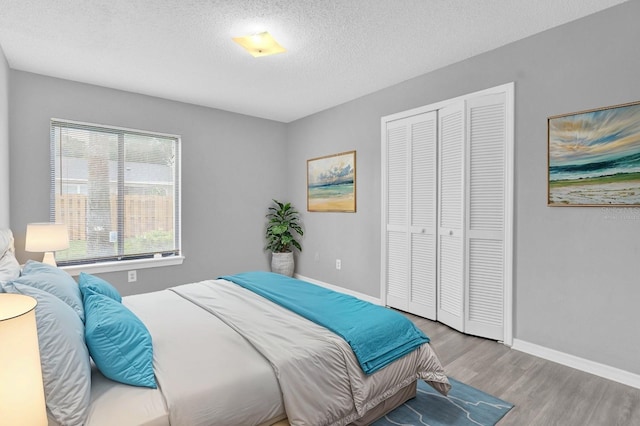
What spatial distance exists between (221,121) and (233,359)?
3.92 m

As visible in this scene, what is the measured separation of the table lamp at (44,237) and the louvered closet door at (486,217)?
3.85 m

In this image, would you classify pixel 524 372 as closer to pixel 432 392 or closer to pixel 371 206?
pixel 432 392

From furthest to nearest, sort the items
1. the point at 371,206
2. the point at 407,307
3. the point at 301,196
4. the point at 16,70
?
the point at 301,196, the point at 371,206, the point at 407,307, the point at 16,70

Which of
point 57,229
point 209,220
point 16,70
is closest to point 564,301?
point 209,220

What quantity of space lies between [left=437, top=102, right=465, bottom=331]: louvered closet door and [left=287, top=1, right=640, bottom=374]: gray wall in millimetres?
346

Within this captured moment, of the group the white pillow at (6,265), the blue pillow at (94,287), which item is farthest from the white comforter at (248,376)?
the white pillow at (6,265)

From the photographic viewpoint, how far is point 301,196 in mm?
5246

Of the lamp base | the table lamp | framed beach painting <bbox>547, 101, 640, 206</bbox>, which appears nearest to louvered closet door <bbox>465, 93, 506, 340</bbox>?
framed beach painting <bbox>547, 101, 640, 206</bbox>

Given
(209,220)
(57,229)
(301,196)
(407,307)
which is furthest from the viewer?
(301,196)

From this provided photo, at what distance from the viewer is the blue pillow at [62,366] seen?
116cm

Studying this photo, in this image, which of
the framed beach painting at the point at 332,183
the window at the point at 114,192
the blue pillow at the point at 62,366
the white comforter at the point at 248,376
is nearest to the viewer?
the blue pillow at the point at 62,366

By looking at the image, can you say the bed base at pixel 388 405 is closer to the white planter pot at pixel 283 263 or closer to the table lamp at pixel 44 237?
the table lamp at pixel 44 237

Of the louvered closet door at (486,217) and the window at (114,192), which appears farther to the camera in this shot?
the window at (114,192)

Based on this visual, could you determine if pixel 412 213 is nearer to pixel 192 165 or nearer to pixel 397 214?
pixel 397 214
